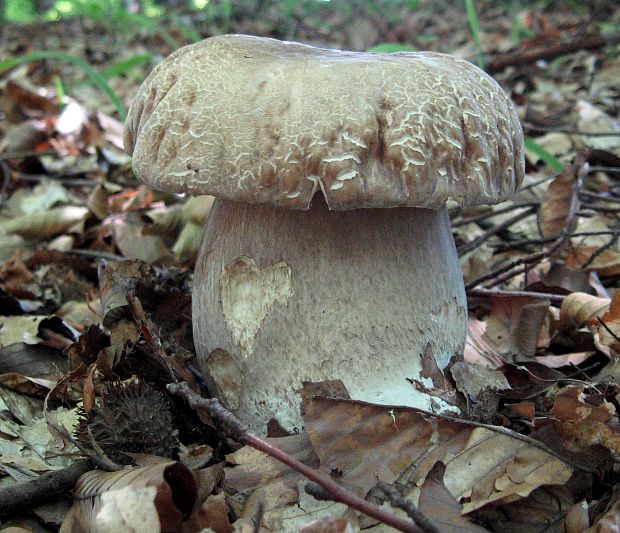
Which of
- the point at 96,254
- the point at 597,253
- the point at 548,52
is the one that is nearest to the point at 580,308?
the point at 597,253

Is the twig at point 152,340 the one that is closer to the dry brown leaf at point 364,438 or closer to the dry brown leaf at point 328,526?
the dry brown leaf at point 364,438

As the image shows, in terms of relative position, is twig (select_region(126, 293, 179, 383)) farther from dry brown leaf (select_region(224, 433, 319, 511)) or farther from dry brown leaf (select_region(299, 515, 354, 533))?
dry brown leaf (select_region(299, 515, 354, 533))

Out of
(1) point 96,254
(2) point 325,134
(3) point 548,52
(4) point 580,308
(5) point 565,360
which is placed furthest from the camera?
(3) point 548,52

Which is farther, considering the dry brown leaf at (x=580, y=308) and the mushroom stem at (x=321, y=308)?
the dry brown leaf at (x=580, y=308)

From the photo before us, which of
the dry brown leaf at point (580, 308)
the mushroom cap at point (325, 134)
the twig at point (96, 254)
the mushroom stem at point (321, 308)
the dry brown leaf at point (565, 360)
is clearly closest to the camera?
the mushroom cap at point (325, 134)

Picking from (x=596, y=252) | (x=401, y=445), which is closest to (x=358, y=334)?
(x=401, y=445)

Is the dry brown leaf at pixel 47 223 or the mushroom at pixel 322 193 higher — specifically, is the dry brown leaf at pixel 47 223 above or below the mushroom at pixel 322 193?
below

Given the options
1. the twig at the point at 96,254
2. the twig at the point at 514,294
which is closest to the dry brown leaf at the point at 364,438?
the twig at the point at 514,294

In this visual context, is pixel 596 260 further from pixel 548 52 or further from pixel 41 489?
pixel 548 52
